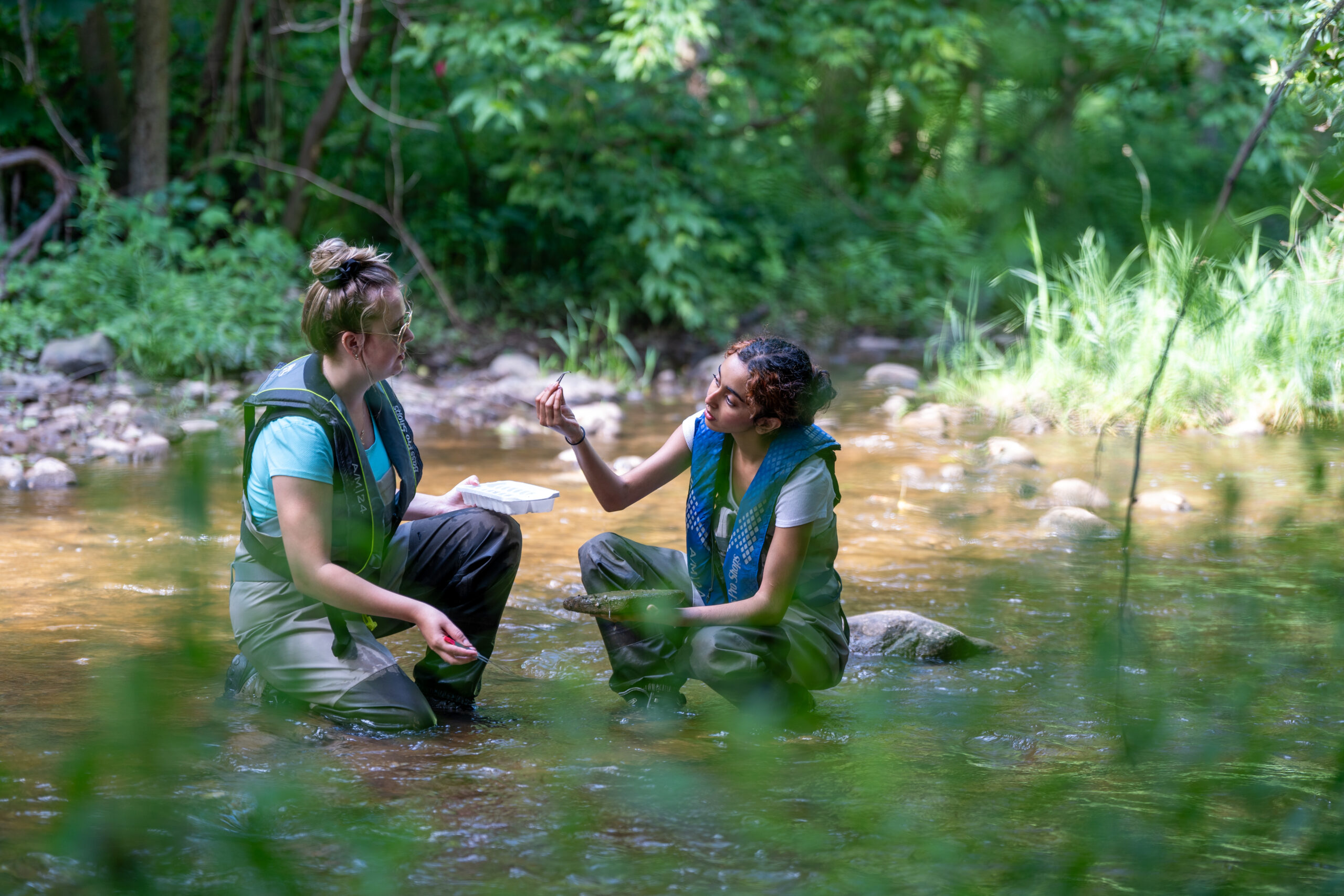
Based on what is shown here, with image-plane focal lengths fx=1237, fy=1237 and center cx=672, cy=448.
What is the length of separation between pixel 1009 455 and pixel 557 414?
144 inches

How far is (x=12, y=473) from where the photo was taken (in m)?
5.14

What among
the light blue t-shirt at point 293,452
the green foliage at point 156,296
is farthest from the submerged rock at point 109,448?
the light blue t-shirt at point 293,452

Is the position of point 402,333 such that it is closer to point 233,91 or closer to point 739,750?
point 739,750

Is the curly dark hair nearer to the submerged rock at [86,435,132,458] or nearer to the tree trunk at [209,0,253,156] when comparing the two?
the submerged rock at [86,435,132,458]

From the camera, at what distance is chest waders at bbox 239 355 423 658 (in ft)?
8.00

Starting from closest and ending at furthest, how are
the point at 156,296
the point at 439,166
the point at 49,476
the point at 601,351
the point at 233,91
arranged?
the point at 49,476 → the point at 156,296 → the point at 233,91 → the point at 601,351 → the point at 439,166

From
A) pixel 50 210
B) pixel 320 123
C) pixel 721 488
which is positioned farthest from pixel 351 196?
pixel 721 488

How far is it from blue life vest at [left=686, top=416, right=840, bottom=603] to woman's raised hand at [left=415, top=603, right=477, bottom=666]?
640 mm

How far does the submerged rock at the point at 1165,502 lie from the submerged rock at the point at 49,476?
431 cm

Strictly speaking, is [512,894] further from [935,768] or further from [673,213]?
[673,213]

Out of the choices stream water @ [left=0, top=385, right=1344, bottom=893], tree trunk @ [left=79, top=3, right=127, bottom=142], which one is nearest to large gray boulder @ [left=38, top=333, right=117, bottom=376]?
tree trunk @ [left=79, top=3, right=127, bottom=142]

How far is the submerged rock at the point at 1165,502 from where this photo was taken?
189 inches

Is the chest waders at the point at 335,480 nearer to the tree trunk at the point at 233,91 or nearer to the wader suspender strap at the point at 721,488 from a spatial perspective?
the wader suspender strap at the point at 721,488

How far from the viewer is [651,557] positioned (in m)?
2.90
